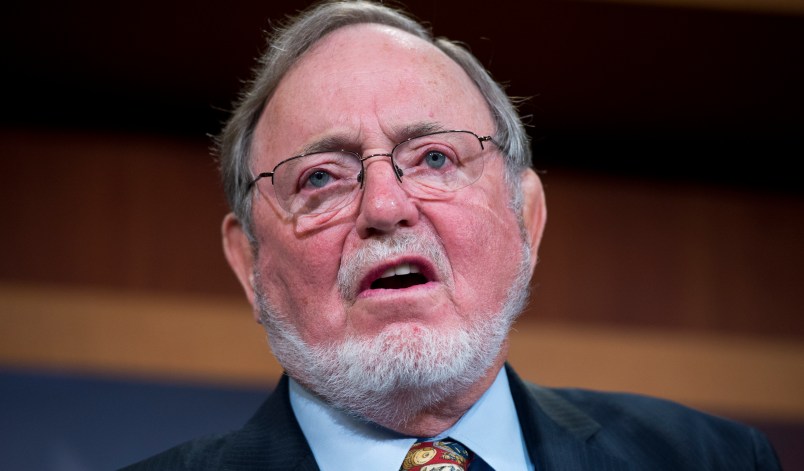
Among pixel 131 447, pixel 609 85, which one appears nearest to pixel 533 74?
pixel 609 85

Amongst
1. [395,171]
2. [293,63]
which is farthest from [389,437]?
[293,63]

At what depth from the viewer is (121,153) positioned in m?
3.04

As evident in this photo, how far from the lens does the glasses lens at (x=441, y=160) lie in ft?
5.09

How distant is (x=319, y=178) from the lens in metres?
1.59

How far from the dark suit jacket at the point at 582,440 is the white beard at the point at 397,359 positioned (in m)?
0.11

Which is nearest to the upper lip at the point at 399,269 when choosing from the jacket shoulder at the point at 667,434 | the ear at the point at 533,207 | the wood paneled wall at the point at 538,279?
the ear at the point at 533,207

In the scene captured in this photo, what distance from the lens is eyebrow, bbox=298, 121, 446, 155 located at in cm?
156

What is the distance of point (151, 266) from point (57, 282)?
0.30m

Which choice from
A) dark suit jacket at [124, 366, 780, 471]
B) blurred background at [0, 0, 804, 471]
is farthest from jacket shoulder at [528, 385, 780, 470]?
blurred background at [0, 0, 804, 471]

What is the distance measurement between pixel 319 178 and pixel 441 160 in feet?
0.70

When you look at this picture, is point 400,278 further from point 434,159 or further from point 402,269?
point 434,159

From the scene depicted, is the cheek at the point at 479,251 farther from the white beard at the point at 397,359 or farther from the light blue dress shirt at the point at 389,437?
the light blue dress shirt at the point at 389,437

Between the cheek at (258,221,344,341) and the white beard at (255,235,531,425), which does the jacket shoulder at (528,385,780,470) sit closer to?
the white beard at (255,235,531,425)

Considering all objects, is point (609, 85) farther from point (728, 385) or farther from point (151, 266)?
point (151, 266)
